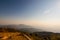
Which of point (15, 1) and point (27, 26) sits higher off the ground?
point (15, 1)

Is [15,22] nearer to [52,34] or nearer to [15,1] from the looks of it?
[15,1]

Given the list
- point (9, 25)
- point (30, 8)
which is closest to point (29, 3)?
point (30, 8)

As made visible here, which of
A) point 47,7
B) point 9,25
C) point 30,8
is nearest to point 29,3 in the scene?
point 30,8

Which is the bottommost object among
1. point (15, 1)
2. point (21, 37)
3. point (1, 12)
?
point (21, 37)

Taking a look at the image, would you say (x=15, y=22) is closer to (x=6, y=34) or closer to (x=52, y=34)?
(x=6, y=34)

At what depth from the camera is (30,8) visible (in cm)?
381

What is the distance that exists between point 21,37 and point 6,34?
317 millimetres

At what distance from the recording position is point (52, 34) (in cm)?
379

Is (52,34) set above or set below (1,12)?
below

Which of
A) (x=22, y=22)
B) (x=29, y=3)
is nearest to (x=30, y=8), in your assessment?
(x=29, y=3)

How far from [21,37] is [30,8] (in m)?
0.64

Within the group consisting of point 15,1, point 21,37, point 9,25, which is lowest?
point 21,37

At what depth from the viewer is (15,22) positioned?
3.79 metres

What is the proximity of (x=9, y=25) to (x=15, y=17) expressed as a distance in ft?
0.69
